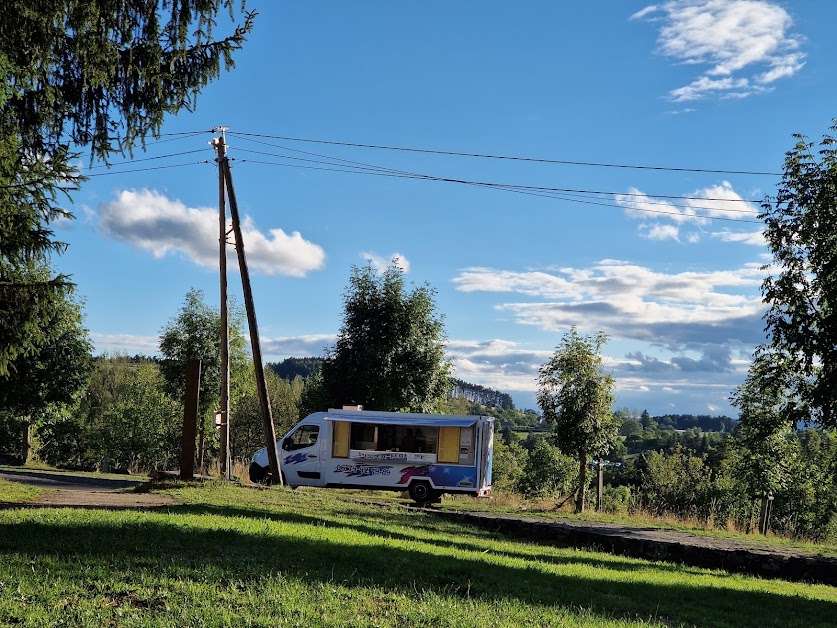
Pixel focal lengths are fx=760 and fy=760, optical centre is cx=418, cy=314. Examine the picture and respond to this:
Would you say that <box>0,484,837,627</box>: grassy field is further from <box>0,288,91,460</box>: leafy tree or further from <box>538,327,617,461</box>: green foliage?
<box>0,288,91,460</box>: leafy tree

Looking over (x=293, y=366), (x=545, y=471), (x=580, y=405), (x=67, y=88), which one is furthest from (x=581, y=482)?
(x=293, y=366)

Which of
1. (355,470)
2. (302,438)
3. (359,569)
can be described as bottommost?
(355,470)

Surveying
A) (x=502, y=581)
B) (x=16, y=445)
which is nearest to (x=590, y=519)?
(x=502, y=581)

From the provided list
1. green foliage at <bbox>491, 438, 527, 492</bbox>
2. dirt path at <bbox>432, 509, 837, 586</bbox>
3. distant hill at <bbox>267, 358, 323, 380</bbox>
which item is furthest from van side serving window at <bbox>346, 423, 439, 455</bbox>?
distant hill at <bbox>267, 358, 323, 380</bbox>

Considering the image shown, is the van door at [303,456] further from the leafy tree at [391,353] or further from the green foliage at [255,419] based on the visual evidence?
the green foliage at [255,419]

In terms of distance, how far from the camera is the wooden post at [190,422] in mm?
18250

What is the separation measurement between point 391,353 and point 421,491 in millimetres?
9519

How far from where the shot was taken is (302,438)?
76.7 ft

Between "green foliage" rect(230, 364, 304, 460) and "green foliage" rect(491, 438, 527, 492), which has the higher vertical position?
"green foliage" rect(230, 364, 304, 460)

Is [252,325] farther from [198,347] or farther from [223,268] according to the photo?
[198,347]

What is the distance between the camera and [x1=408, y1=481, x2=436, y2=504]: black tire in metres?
22.7

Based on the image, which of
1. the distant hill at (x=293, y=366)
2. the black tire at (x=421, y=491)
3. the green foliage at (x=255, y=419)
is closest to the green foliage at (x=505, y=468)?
the green foliage at (x=255, y=419)

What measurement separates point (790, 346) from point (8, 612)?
605 inches

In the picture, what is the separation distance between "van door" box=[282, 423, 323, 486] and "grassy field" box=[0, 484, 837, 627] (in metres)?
10.2
